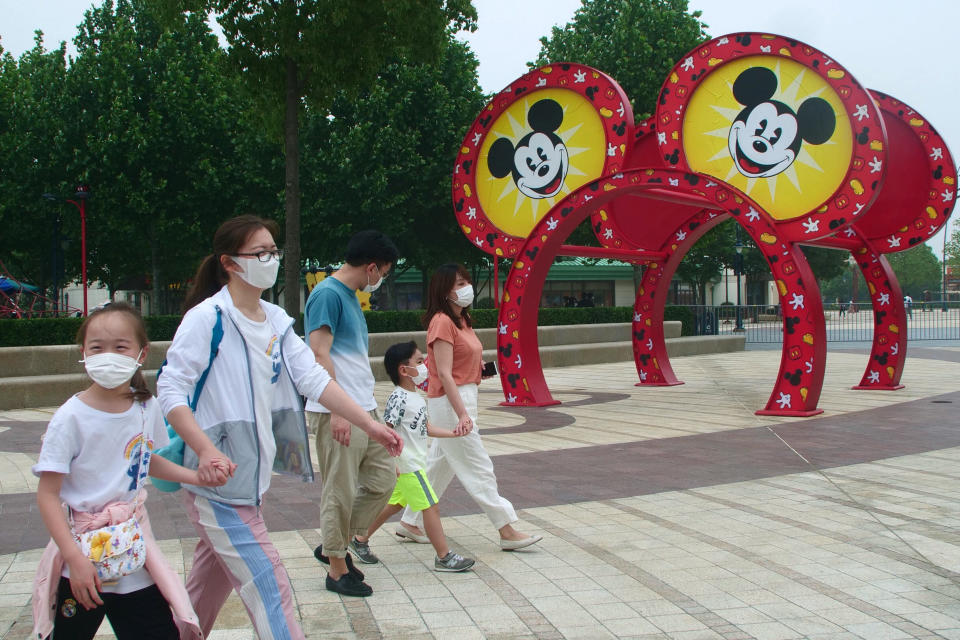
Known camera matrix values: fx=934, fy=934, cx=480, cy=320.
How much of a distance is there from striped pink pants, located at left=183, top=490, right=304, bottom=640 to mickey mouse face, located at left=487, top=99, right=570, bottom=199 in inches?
462

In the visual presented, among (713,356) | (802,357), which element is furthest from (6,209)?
(802,357)

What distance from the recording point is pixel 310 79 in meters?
17.6

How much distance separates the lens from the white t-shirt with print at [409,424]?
5.17 m

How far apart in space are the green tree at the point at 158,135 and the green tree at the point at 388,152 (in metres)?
1.82

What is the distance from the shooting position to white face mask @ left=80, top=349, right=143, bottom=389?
2881 mm

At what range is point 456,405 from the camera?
214 inches

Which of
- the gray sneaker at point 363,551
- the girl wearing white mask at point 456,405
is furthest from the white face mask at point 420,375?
the gray sneaker at point 363,551

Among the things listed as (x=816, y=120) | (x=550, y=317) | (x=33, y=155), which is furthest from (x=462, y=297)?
(x=33, y=155)

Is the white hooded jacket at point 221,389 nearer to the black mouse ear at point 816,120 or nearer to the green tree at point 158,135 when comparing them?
the black mouse ear at point 816,120

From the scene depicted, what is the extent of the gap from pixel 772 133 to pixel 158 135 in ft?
64.8

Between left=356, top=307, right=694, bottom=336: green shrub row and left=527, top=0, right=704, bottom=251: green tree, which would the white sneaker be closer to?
left=356, top=307, right=694, bottom=336: green shrub row

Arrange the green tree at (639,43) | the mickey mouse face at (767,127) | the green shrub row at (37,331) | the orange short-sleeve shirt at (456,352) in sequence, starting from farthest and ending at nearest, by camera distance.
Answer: the green tree at (639,43)
the green shrub row at (37,331)
the mickey mouse face at (767,127)
the orange short-sleeve shirt at (456,352)

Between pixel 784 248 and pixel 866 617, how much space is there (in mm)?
8156

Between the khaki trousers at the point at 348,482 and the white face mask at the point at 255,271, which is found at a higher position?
the white face mask at the point at 255,271
